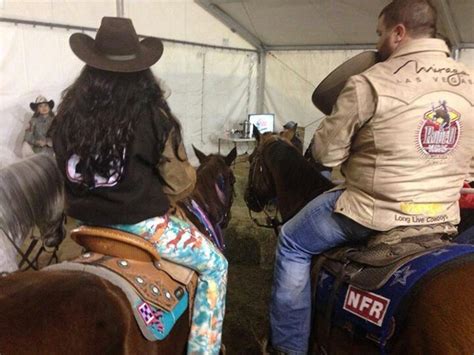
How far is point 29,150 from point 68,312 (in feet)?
14.7

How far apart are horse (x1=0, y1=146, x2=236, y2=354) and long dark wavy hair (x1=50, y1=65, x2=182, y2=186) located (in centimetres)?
40

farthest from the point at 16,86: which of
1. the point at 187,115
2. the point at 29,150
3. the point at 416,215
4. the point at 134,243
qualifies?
the point at 416,215

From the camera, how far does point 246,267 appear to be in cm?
402

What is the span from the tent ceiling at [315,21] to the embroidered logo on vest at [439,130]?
5090 millimetres

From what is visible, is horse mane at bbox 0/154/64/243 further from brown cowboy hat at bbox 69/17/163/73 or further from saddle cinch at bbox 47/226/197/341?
brown cowboy hat at bbox 69/17/163/73

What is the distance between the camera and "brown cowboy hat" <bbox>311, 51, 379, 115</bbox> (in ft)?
6.92

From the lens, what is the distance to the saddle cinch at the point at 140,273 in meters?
1.38

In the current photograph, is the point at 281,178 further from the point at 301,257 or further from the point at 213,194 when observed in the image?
the point at 301,257

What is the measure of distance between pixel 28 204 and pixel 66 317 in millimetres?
1719

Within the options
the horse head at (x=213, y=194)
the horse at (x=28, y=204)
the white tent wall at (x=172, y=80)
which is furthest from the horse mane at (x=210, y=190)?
the white tent wall at (x=172, y=80)

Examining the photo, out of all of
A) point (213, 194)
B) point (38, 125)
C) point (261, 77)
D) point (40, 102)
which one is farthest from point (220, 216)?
point (261, 77)

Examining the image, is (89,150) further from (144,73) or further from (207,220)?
(207,220)

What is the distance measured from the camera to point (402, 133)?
1.53 meters

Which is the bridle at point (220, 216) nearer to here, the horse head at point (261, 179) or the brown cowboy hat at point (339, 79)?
the horse head at point (261, 179)
